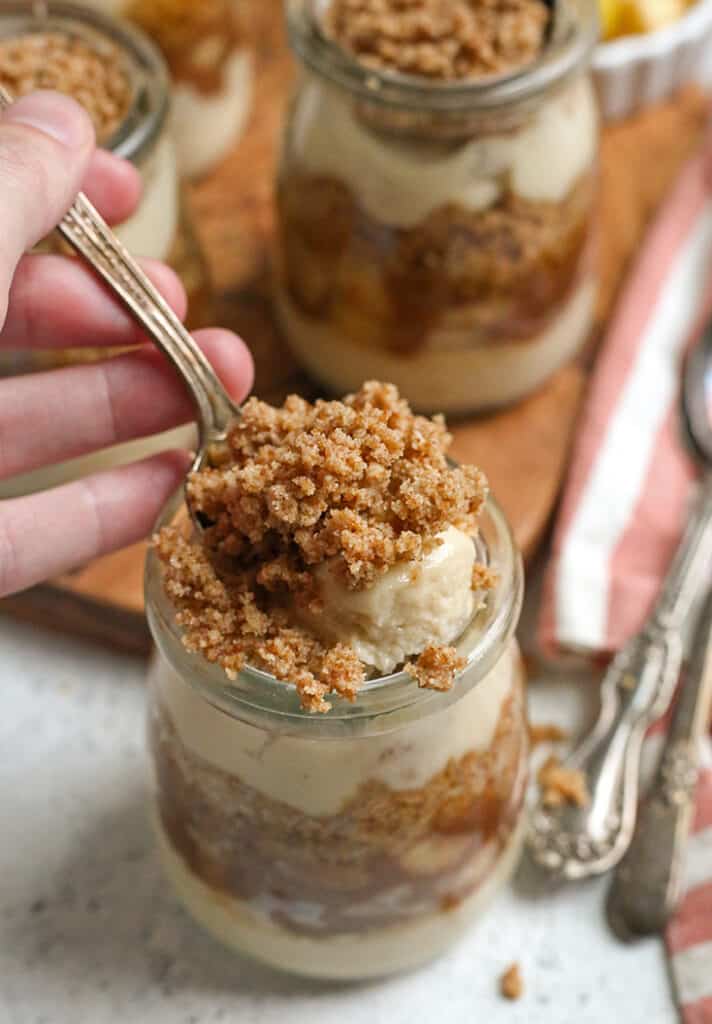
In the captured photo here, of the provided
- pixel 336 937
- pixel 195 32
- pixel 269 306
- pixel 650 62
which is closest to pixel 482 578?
pixel 336 937

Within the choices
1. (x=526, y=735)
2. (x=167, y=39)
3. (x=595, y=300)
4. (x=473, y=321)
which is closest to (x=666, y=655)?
(x=526, y=735)

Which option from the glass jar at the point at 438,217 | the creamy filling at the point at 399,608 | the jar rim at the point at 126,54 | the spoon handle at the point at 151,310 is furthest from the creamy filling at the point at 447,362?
the creamy filling at the point at 399,608

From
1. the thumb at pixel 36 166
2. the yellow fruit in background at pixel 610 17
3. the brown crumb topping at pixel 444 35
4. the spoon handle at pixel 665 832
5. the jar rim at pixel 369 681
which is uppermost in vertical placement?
the brown crumb topping at pixel 444 35

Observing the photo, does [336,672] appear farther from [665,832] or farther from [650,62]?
[650,62]

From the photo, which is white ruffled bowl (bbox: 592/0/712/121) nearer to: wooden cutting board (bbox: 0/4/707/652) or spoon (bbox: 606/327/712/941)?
wooden cutting board (bbox: 0/4/707/652)

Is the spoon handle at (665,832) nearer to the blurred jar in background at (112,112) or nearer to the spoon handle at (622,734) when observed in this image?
the spoon handle at (622,734)

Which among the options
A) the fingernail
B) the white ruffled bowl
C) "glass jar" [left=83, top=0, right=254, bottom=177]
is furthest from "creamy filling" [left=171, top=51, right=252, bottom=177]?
the fingernail

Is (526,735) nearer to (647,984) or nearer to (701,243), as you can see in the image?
(647,984)
